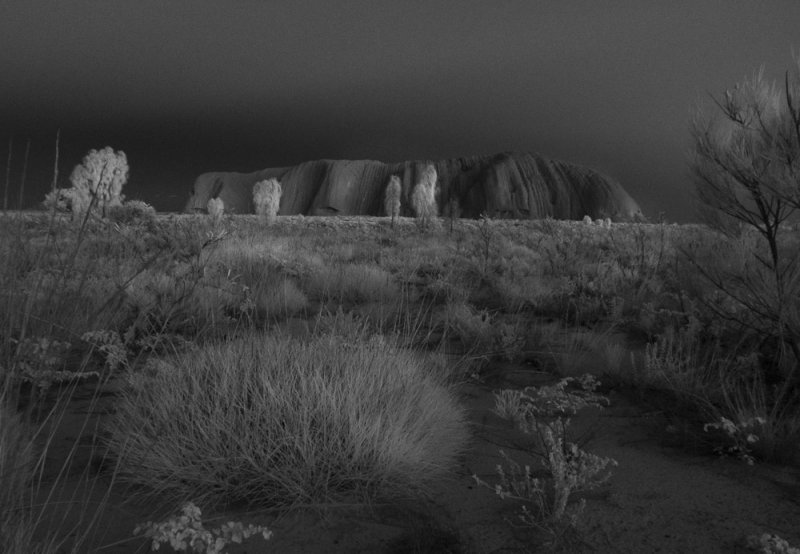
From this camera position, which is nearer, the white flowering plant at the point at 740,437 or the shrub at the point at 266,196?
the white flowering plant at the point at 740,437

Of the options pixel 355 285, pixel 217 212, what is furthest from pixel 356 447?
pixel 217 212

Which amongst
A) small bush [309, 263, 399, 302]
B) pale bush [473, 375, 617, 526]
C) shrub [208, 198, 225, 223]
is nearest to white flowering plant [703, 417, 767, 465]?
A: pale bush [473, 375, 617, 526]

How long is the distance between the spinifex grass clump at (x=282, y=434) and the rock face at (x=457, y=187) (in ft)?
252

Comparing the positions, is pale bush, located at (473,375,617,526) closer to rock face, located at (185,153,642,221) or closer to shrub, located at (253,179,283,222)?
shrub, located at (253,179,283,222)

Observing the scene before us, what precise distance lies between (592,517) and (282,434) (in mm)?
1399

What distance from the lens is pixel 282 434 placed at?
232 centimetres

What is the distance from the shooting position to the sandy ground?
77.7 inches

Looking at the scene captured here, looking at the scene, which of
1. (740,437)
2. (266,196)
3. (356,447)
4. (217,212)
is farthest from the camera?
(266,196)

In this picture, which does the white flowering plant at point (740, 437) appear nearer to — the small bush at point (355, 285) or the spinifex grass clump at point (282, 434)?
the spinifex grass clump at point (282, 434)

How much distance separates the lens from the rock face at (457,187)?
8338 cm

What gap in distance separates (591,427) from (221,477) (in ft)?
7.14

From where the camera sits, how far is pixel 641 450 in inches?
113

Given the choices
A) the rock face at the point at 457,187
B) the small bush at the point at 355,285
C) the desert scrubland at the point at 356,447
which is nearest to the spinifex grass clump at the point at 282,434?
the desert scrubland at the point at 356,447

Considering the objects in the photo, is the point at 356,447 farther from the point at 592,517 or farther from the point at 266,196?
the point at 266,196
